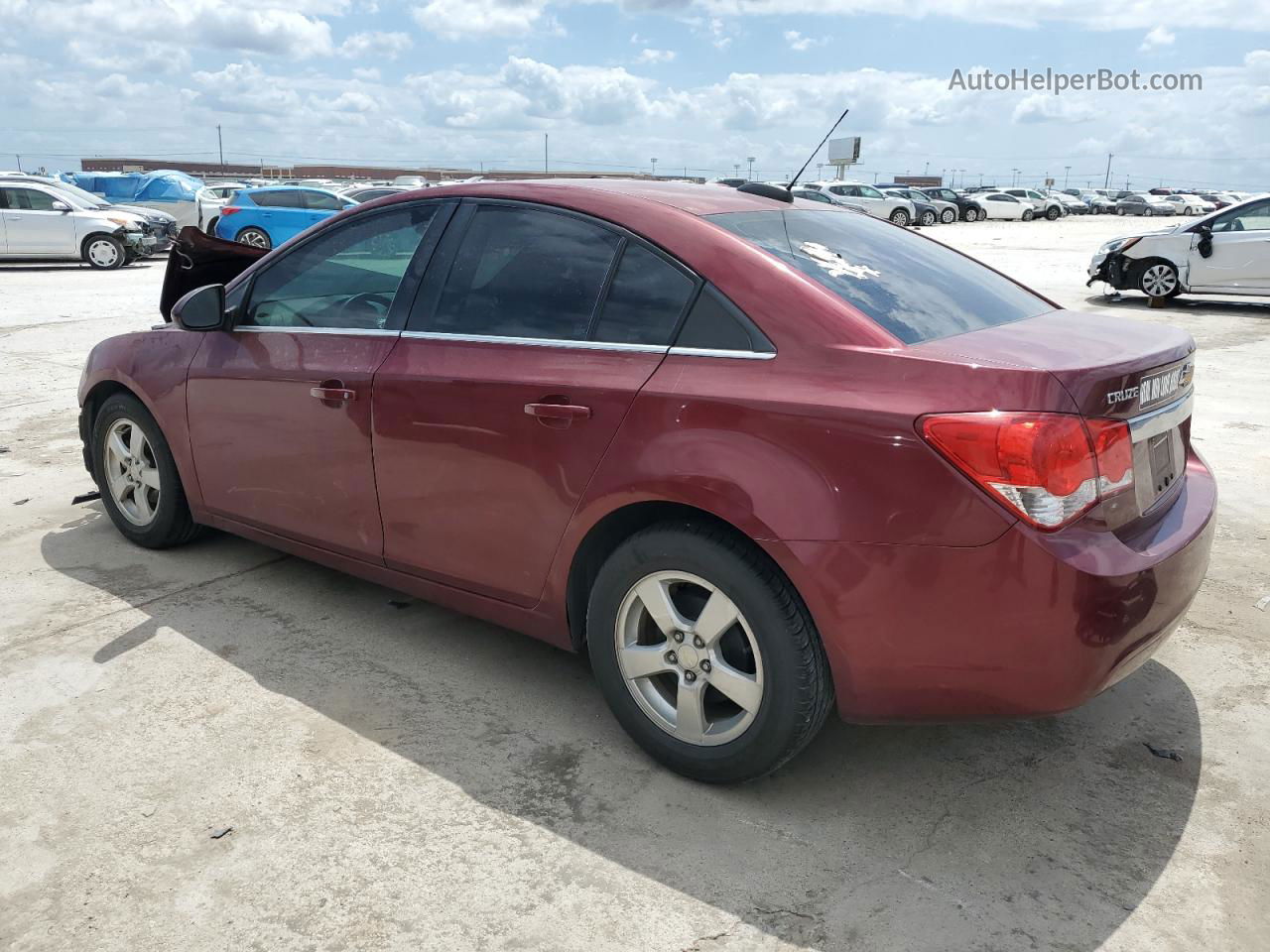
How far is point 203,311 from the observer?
13.1ft

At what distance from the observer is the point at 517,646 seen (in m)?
3.86

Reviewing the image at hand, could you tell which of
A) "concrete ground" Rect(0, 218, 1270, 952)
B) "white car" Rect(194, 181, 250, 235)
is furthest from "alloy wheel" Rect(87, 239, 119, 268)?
"concrete ground" Rect(0, 218, 1270, 952)

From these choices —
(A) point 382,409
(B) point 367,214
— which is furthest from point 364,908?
(B) point 367,214

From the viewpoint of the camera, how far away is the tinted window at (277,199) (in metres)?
21.1

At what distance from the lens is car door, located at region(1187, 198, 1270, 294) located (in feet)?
44.8

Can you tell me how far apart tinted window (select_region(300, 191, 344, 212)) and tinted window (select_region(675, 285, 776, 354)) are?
2022 cm

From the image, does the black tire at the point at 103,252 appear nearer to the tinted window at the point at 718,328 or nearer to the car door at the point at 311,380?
the car door at the point at 311,380

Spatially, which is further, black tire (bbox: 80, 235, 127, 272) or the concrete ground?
black tire (bbox: 80, 235, 127, 272)

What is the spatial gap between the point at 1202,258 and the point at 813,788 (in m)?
13.8

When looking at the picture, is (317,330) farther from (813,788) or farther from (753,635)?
(813,788)

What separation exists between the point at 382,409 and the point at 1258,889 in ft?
9.06

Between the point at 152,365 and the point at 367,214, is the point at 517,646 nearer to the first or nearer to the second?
the point at 367,214

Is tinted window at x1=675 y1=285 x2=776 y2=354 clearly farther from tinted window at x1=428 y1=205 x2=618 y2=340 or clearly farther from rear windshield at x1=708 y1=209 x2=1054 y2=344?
tinted window at x1=428 y1=205 x2=618 y2=340

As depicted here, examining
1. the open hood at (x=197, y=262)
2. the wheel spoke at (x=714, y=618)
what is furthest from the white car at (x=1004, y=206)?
the wheel spoke at (x=714, y=618)
